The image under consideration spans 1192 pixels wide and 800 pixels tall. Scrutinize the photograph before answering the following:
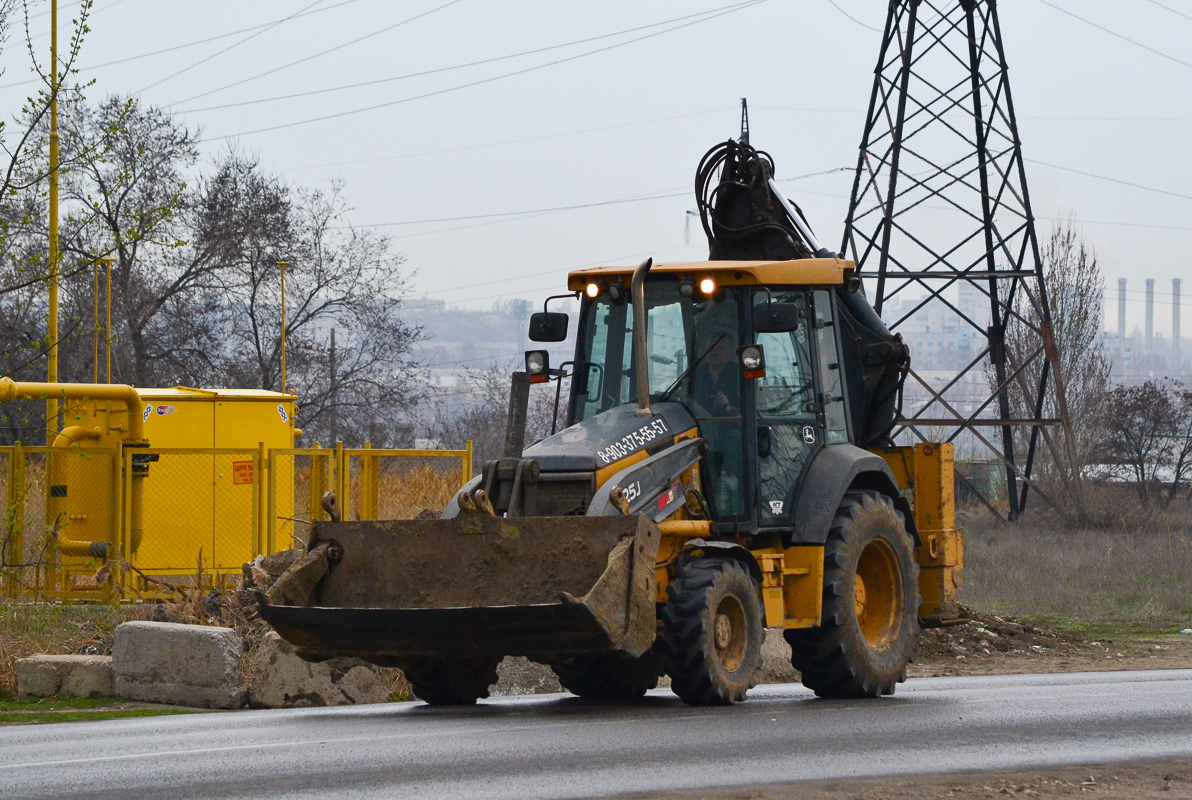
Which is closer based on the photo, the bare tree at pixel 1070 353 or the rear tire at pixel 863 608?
the rear tire at pixel 863 608

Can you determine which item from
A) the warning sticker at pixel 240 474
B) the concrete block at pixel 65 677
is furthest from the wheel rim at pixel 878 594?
the warning sticker at pixel 240 474

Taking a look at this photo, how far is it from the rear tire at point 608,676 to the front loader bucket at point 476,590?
1876mm

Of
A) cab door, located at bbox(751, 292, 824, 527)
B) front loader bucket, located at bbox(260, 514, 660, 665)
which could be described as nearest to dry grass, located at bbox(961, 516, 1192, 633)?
cab door, located at bbox(751, 292, 824, 527)

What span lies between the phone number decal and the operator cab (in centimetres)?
52

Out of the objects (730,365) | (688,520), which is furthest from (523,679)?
(730,365)

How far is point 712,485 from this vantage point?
11.8 m

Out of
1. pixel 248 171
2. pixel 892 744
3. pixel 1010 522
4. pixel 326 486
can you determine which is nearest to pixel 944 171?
pixel 1010 522

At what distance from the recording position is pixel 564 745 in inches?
364

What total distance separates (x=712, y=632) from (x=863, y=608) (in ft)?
8.96

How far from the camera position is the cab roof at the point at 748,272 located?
39.3 feet

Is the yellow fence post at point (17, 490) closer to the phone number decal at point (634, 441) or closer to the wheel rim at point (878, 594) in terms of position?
the phone number decal at point (634, 441)

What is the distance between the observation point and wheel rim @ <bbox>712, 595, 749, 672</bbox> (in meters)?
10.9

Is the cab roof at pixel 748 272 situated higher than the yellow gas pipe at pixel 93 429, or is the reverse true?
the cab roof at pixel 748 272

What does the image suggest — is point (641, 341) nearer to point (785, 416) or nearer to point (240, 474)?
point (785, 416)
